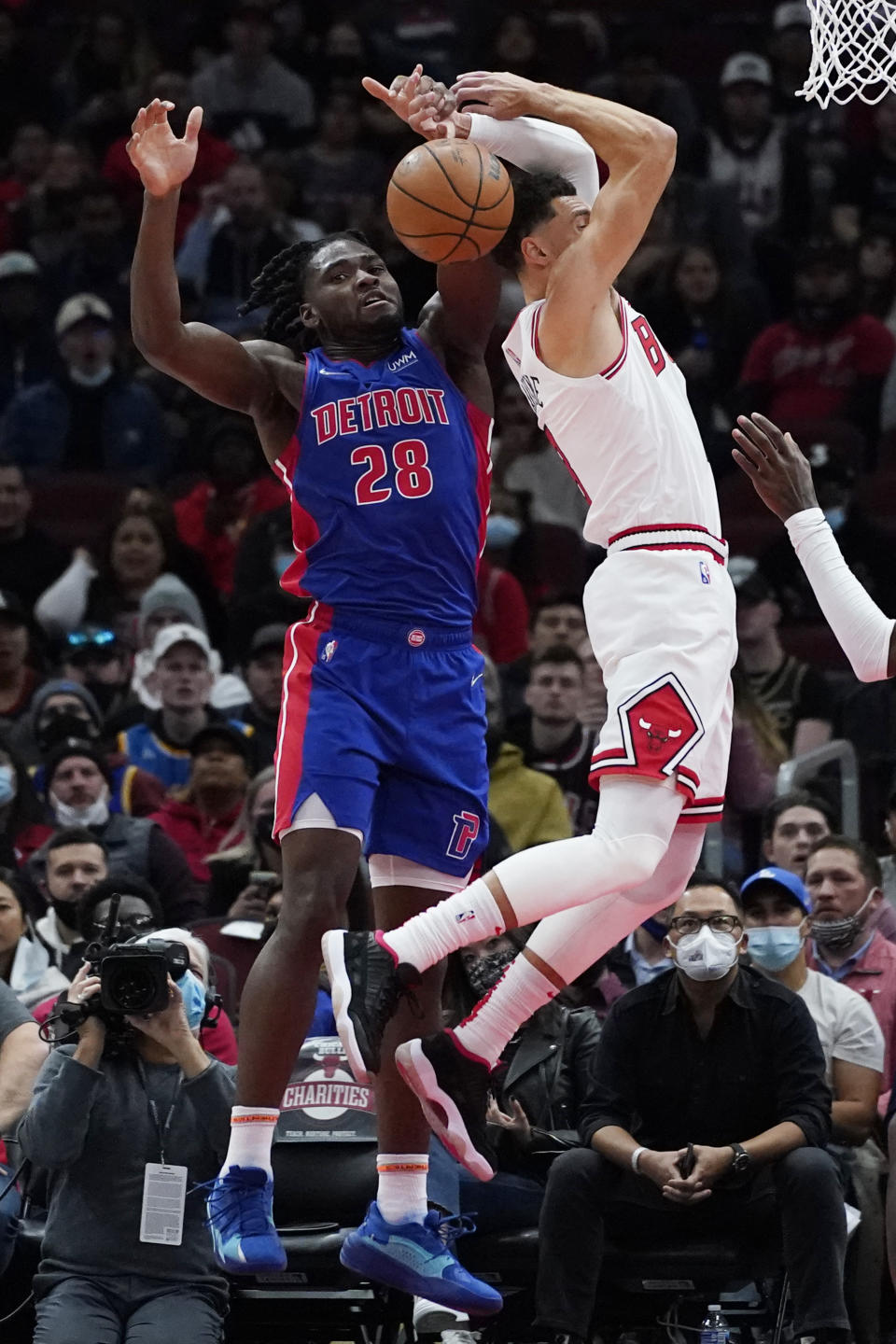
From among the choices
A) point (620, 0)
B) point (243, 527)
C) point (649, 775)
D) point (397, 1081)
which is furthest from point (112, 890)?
point (620, 0)

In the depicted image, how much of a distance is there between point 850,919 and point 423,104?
4.33 metres

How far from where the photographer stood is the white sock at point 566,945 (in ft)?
19.5

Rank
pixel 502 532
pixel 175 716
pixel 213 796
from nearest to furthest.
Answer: pixel 213 796
pixel 175 716
pixel 502 532

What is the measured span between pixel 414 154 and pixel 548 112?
386 mm

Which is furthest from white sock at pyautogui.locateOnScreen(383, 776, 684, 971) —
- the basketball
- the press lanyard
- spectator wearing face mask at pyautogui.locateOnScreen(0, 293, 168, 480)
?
spectator wearing face mask at pyautogui.locateOnScreen(0, 293, 168, 480)

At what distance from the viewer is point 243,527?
13438mm

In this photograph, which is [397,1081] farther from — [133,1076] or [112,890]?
[112,890]

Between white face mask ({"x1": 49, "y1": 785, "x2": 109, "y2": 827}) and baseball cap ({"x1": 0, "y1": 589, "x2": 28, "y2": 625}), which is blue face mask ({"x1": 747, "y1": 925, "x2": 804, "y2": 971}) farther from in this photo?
baseball cap ({"x1": 0, "y1": 589, "x2": 28, "y2": 625})

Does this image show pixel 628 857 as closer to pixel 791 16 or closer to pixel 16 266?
pixel 16 266

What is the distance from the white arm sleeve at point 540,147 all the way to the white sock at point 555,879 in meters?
1.78

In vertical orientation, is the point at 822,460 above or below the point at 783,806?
above

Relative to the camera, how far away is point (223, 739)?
35.5ft

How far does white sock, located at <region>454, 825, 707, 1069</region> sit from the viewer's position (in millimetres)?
5941

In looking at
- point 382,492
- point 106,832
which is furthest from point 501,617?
point 382,492
